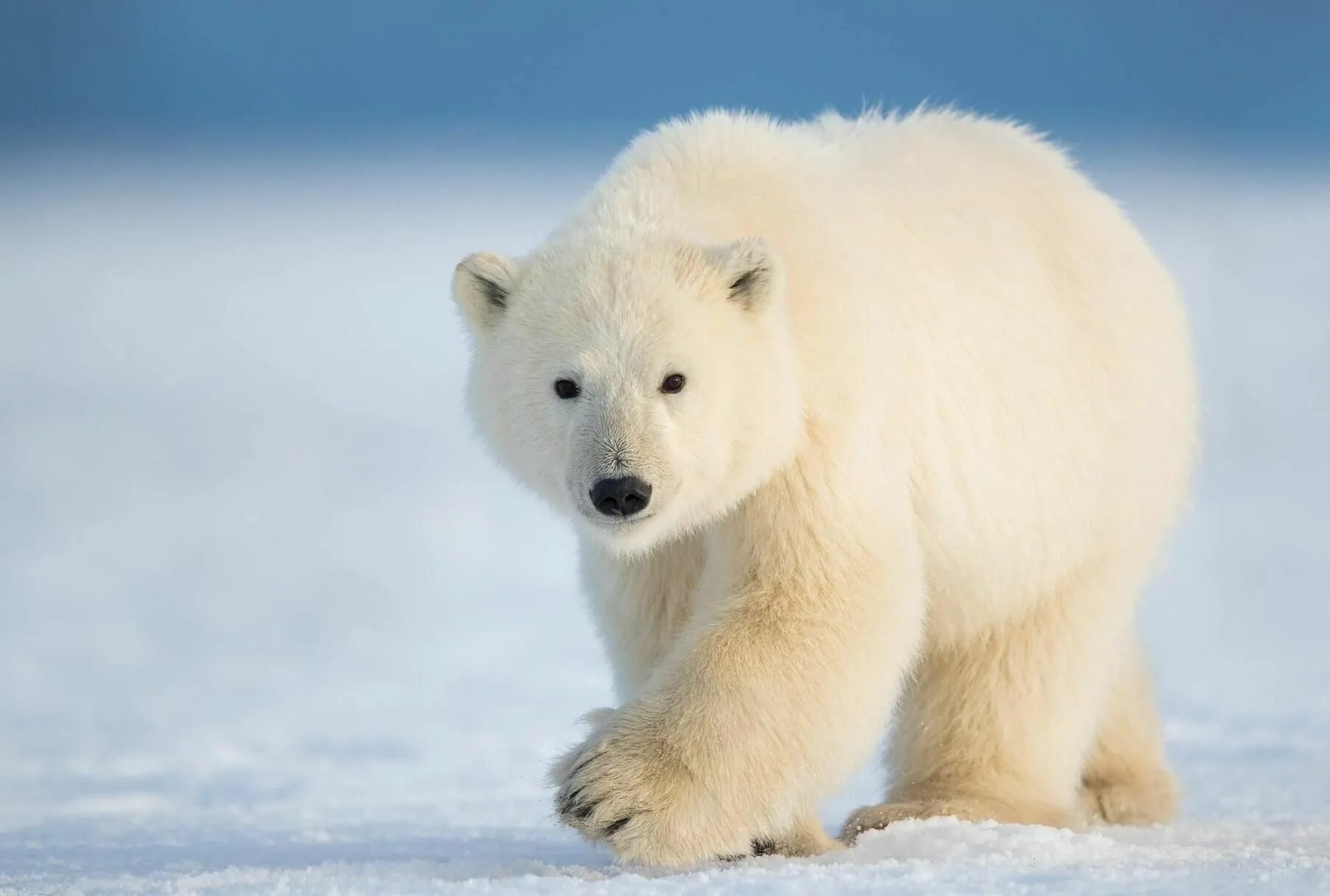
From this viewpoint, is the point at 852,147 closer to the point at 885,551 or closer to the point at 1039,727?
the point at 885,551

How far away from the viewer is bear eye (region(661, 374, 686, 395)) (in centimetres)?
425

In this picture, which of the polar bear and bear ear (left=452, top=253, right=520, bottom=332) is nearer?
the polar bear

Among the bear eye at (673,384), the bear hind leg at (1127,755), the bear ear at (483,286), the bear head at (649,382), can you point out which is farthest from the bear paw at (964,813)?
the bear ear at (483,286)

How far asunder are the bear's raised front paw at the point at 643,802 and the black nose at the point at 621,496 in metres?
0.55

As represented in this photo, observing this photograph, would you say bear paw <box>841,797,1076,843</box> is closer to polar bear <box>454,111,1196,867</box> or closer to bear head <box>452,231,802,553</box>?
polar bear <box>454,111,1196,867</box>

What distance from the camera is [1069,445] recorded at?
5.29m

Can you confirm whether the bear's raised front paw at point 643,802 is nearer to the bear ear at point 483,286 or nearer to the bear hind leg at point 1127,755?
the bear ear at point 483,286

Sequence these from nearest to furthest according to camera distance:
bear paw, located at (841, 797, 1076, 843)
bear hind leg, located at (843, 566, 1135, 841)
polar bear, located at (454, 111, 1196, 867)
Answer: polar bear, located at (454, 111, 1196, 867) → bear paw, located at (841, 797, 1076, 843) → bear hind leg, located at (843, 566, 1135, 841)

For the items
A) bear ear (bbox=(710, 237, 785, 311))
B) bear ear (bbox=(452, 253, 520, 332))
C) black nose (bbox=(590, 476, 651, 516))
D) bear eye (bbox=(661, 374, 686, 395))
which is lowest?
black nose (bbox=(590, 476, 651, 516))

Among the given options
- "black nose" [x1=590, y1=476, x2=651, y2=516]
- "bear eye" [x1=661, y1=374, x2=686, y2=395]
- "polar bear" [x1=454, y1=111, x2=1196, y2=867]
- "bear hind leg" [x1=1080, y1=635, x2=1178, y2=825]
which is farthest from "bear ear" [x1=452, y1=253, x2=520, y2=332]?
"bear hind leg" [x1=1080, y1=635, x2=1178, y2=825]

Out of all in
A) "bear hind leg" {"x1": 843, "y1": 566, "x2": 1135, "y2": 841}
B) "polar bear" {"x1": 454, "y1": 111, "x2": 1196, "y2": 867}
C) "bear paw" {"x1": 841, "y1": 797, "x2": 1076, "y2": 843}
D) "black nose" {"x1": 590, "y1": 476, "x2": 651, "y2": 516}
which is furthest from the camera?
"bear hind leg" {"x1": 843, "y1": 566, "x2": 1135, "y2": 841}

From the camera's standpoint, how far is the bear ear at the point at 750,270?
4.26 meters

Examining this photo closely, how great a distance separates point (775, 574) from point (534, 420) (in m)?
0.73

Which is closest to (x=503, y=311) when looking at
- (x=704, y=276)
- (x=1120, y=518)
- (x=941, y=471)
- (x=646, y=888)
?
(x=704, y=276)
